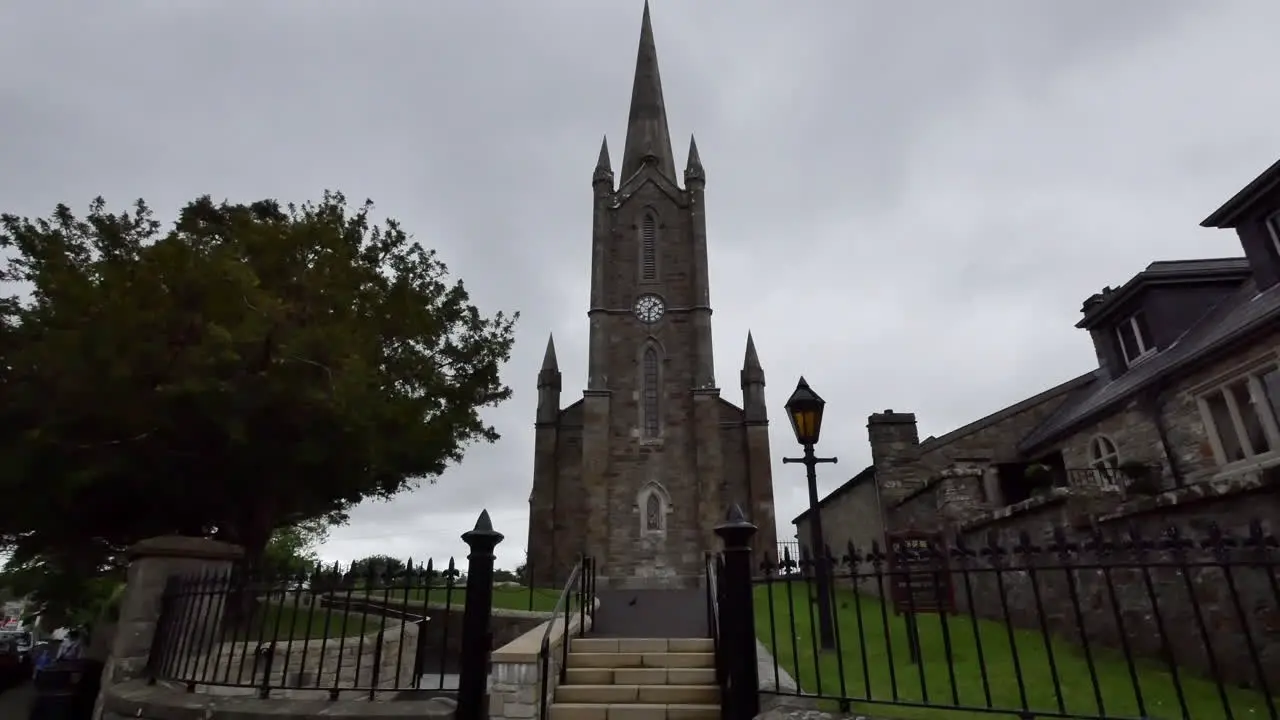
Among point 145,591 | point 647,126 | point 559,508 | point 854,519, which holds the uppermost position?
point 647,126

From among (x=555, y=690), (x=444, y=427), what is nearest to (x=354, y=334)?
(x=444, y=427)

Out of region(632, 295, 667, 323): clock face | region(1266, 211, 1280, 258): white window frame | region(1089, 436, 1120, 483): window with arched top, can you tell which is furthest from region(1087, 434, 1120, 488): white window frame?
region(632, 295, 667, 323): clock face

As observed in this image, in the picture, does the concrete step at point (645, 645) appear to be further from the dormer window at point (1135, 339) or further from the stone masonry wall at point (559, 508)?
the stone masonry wall at point (559, 508)

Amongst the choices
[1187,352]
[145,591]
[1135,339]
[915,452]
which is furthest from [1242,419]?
[145,591]

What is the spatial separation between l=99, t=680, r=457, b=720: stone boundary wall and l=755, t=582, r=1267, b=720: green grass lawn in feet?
10.3

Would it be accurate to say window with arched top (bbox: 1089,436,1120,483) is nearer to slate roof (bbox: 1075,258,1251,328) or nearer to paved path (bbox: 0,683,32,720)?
slate roof (bbox: 1075,258,1251,328)

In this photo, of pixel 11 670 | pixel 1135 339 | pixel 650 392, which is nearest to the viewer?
pixel 1135 339

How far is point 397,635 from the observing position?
10.7m

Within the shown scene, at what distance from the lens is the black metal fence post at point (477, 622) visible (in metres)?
5.68

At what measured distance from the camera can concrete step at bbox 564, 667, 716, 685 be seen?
24.1 feet

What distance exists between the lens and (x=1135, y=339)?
15.6 m

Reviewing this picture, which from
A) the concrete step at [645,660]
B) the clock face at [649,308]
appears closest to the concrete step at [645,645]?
the concrete step at [645,660]

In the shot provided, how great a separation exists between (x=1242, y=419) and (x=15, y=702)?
26999 millimetres

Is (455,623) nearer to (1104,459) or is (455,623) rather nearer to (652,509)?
(652,509)
